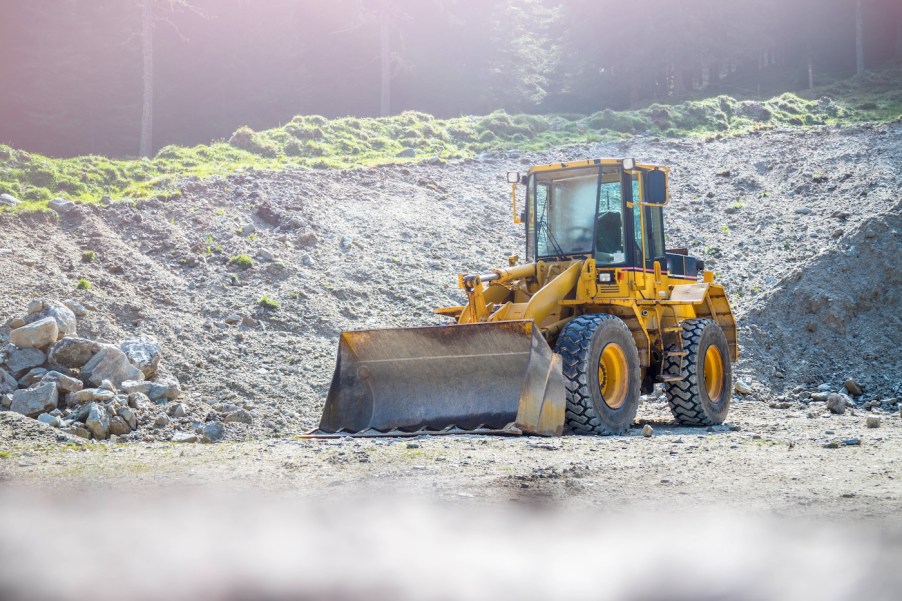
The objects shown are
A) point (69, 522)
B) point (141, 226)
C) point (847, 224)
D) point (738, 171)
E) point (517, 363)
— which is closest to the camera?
point (69, 522)

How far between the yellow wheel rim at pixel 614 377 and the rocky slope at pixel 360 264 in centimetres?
419

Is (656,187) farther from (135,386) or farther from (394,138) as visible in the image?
(394,138)

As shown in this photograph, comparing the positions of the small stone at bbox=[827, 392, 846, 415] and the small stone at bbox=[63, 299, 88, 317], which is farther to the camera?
the small stone at bbox=[63, 299, 88, 317]

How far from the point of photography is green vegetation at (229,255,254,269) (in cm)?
1730

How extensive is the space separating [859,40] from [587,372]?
41804 millimetres

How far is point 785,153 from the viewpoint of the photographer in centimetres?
2728

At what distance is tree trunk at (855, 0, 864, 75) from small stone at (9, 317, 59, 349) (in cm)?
4026

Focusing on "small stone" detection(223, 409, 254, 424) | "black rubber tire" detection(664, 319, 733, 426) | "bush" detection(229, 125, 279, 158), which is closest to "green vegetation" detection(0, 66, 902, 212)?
"bush" detection(229, 125, 279, 158)

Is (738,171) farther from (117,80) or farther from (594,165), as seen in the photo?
(117,80)

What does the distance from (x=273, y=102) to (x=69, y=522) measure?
130ft

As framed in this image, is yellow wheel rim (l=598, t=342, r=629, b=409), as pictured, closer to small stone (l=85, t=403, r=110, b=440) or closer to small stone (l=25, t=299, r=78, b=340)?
small stone (l=85, t=403, r=110, b=440)

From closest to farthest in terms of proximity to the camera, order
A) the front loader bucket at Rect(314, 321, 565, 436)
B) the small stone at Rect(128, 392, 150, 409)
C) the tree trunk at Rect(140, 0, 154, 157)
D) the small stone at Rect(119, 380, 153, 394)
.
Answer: the front loader bucket at Rect(314, 321, 565, 436), the small stone at Rect(128, 392, 150, 409), the small stone at Rect(119, 380, 153, 394), the tree trunk at Rect(140, 0, 154, 157)

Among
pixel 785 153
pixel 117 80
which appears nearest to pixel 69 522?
pixel 785 153

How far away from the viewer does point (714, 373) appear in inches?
518
